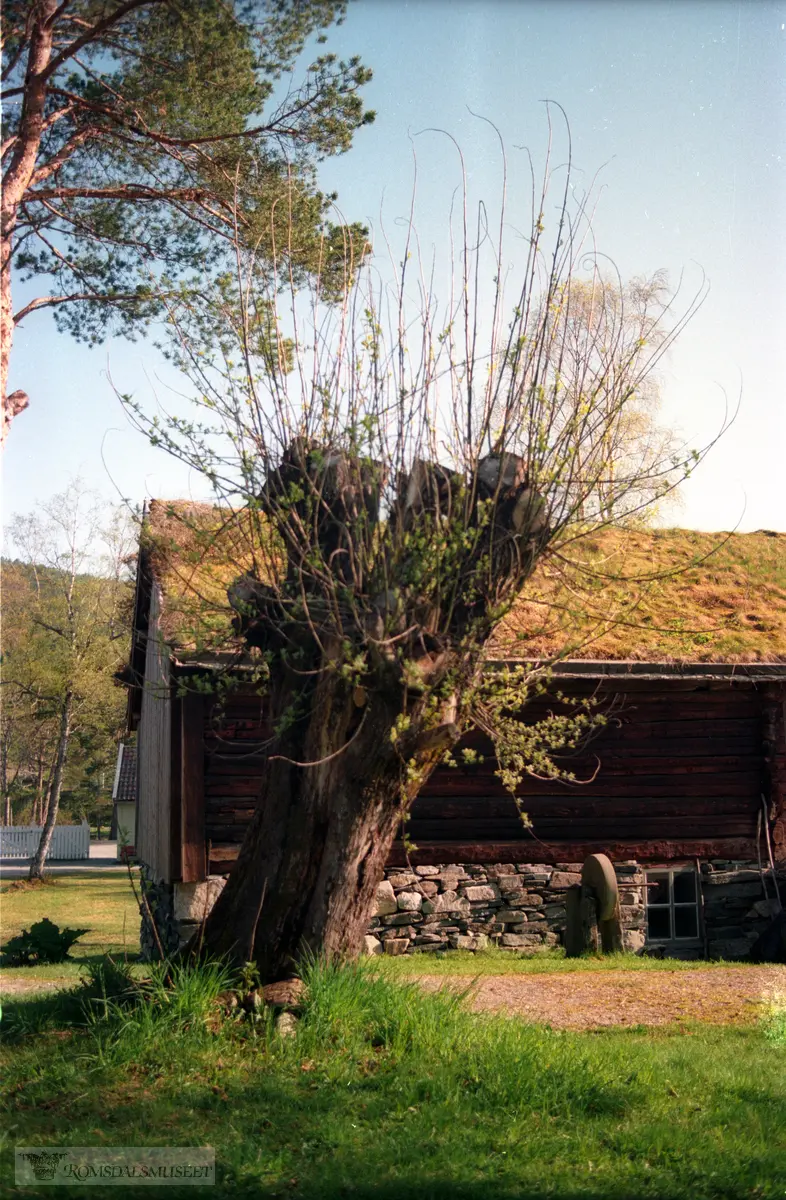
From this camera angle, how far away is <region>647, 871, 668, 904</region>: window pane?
43.7 ft

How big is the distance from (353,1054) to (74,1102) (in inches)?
53.8

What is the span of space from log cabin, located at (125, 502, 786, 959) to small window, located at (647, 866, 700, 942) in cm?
2

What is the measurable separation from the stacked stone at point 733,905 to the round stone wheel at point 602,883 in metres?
2.26

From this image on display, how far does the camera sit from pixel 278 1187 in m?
4.30

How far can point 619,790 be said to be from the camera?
1315 centimetres

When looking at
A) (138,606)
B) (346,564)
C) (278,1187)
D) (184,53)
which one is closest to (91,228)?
(184,53)

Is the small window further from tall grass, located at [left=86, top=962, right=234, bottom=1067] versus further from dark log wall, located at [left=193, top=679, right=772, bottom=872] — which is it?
tall grass, located at [left=86, top=962, right=234, bottom=1067]

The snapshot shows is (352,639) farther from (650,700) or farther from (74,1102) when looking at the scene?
(650,700)

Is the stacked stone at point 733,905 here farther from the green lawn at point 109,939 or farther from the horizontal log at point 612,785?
the green lawn at point 109,939

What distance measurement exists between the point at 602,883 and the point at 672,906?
2.37 meters

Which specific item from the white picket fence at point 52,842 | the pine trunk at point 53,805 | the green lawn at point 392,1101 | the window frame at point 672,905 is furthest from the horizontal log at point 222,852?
the white picket fence at point 52,842

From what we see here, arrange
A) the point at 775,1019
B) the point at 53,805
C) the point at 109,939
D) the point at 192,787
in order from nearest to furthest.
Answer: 1. the point at 775,1019
2. the point at 192,787
3. the point at 109,939
4. the point at 53,805

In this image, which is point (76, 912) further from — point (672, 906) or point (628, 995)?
point (628, 995)

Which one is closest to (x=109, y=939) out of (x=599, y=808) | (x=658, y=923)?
(x=599, y=808)
